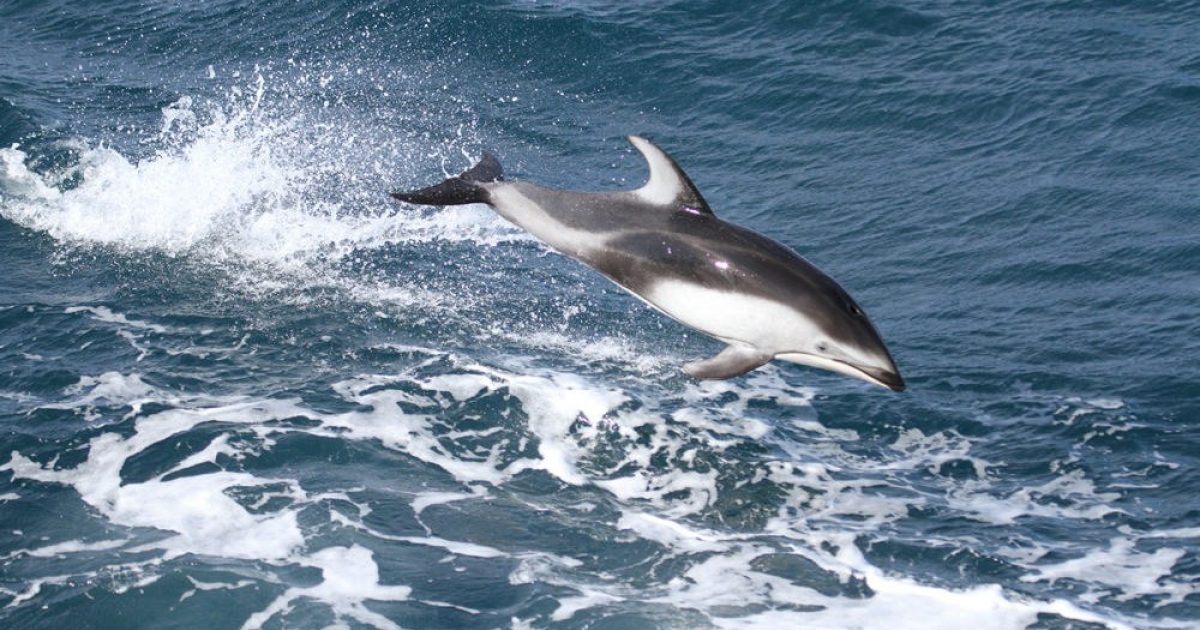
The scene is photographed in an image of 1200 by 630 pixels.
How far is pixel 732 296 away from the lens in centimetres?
1070

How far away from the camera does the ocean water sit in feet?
42.9

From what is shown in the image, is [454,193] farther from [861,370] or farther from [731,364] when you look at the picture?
[861,370]

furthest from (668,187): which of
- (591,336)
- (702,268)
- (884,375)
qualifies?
(591,336)

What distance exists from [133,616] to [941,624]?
6821 mm

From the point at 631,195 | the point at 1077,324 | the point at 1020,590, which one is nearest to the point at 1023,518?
the point at 1020,590

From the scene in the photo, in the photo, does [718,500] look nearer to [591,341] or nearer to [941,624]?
[941,624]

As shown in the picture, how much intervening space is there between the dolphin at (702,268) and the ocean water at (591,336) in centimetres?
289

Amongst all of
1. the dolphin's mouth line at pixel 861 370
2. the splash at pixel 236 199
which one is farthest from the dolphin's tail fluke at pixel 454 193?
the splash at pixel 236 199

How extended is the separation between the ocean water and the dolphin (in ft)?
9.47

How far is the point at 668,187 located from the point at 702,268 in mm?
698

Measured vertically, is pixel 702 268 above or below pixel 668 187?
below

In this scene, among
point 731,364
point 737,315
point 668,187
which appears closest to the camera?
point 737,315

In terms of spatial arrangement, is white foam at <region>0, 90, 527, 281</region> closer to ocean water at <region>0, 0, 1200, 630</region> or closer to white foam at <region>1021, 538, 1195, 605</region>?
ocean water at <region>0, 0, 1200, 630</region>

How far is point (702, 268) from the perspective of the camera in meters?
10.8
